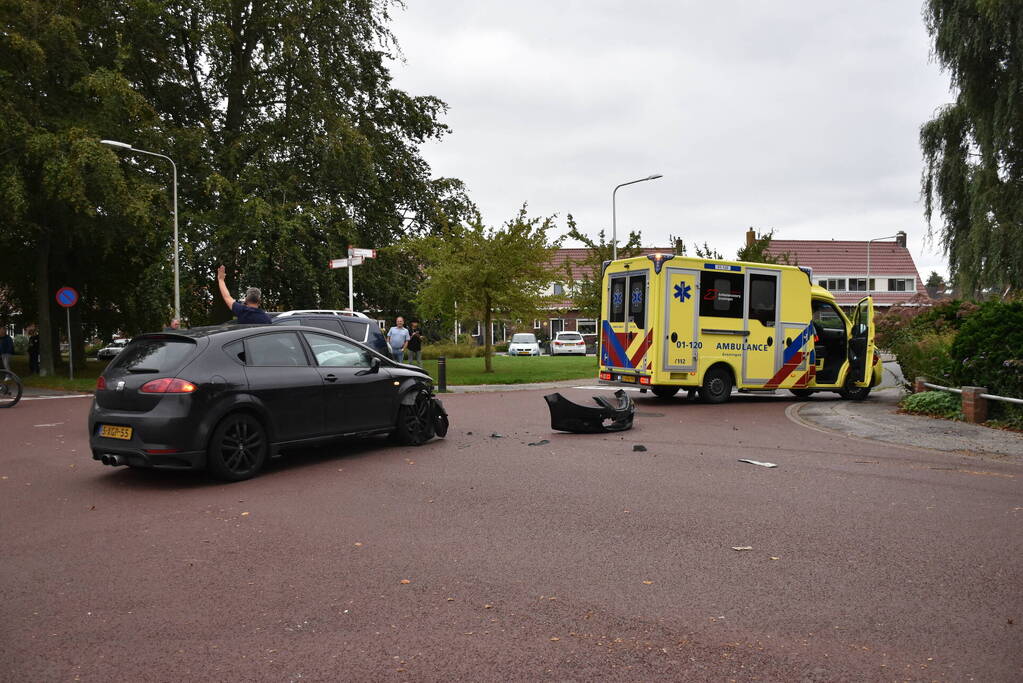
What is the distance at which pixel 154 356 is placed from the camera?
7898 millimetres

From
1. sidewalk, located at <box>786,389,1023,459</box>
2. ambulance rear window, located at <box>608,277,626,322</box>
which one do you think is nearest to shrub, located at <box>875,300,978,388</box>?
sidewalk, located at <box>786,389,1023,459</box>

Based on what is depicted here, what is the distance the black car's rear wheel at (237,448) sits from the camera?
7.69 m

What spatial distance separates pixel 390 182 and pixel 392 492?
73.5 feet

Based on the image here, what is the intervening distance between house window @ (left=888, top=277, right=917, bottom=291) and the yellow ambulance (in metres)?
59.9

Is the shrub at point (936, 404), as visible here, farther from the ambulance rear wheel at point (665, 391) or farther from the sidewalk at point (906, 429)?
the ambulance rear wheel at point (665, 391)

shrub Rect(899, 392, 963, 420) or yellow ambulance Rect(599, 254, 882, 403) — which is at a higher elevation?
yellow ambulance Rect(599, 254, 882, 403)

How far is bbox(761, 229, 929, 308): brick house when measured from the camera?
225ft

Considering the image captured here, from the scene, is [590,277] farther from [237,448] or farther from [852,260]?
[852,260]

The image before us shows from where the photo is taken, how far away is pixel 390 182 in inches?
1119

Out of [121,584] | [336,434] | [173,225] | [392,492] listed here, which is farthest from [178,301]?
[121,584]

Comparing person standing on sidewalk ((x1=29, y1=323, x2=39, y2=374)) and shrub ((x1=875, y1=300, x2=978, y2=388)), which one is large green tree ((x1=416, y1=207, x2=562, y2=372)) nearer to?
shrub ((x1=875, y1=300, x2=978, y2=388))

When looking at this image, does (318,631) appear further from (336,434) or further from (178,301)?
(178,301)

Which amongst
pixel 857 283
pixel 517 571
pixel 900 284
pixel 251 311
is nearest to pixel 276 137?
pixel 251 311

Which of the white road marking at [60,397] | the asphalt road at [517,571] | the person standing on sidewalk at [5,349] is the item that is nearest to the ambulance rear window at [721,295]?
the asphalt road at [517,571]
